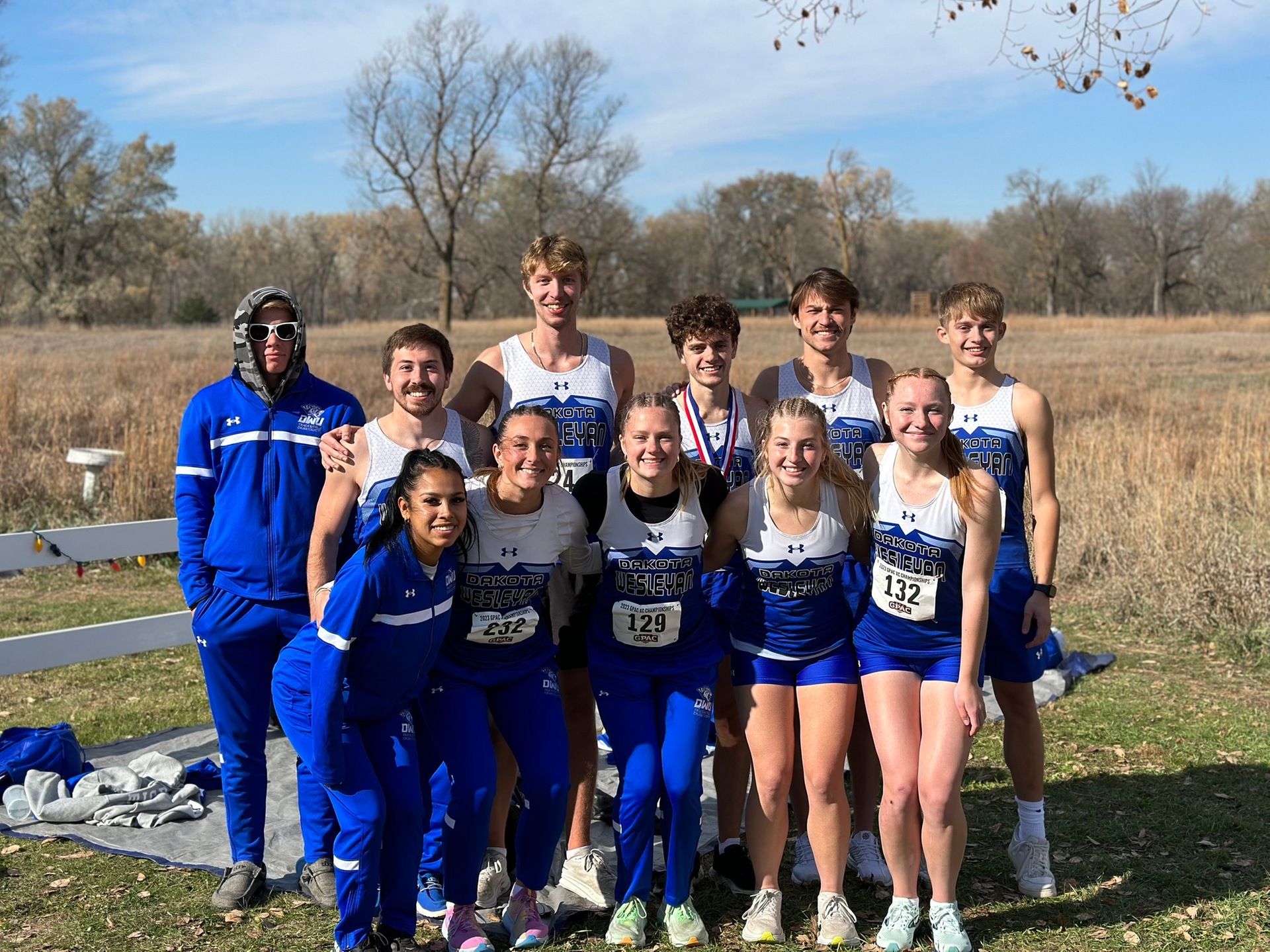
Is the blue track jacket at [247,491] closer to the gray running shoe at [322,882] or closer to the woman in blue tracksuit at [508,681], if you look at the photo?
the woman in blue tracksuit at [508,681]

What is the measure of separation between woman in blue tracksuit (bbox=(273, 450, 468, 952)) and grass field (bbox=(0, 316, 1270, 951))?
39 cm

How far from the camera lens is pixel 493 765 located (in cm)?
360

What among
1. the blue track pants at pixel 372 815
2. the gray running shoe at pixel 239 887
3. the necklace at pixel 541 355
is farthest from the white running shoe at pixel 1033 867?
the gray running shoe at pixel 239 887

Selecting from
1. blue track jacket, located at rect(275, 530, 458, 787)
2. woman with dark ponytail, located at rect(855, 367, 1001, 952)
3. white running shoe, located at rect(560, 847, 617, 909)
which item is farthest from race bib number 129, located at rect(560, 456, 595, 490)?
white running shoe, located at rect(560, 847, 617, 909)

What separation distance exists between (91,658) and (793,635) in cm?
365

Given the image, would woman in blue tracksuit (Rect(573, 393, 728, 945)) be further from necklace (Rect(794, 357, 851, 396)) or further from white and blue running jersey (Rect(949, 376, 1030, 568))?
white and blue running jersey (Rect(949, 376, 1030, 568))

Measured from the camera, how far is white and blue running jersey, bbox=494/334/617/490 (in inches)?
166

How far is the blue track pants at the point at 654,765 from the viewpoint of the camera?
3.65 metres

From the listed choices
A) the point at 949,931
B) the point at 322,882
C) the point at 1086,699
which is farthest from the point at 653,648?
the point at 1086,699

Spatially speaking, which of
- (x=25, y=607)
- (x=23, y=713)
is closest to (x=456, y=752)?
(x=23, y=713)

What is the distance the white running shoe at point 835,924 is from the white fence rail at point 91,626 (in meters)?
3.72

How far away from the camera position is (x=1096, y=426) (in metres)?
13.5

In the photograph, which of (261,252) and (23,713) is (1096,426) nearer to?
(23,713)

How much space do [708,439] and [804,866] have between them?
1.51 m
